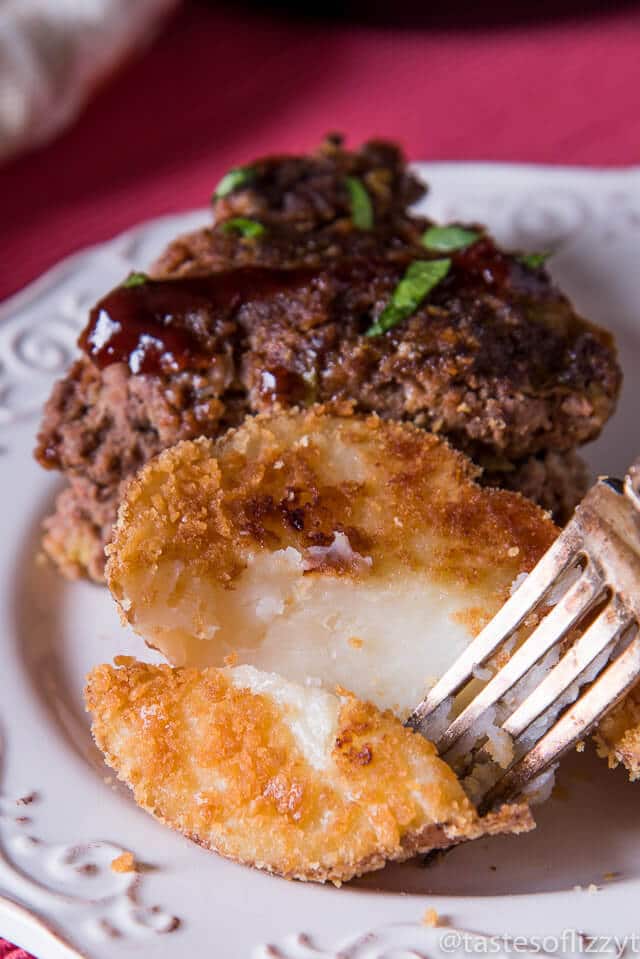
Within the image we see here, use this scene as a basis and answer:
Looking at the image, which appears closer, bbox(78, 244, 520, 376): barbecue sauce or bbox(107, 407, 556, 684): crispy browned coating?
bbox(107, 407, 556, 684): crispy browned coating

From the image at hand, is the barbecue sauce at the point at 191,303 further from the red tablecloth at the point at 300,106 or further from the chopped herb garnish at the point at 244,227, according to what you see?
the red tablecloth at the point at 300,106

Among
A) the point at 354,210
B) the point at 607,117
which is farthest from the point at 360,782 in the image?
the point at 607,117

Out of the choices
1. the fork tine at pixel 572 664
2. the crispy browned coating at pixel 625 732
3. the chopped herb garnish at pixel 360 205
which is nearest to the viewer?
the fork tine at pixel 572 664

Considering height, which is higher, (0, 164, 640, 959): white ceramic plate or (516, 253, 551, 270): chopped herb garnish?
(516, 253, 551, 270): chopped herb garnish

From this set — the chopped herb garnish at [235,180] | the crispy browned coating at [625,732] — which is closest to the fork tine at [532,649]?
the crispy browned coating at [625,732]

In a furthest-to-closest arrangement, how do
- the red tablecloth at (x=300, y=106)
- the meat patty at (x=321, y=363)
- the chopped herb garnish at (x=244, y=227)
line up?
the red tablecloth at (x=300, y=106) < the chopped herb garnish at (x=244, y=227) < the meat patty at (x=321, y=363)

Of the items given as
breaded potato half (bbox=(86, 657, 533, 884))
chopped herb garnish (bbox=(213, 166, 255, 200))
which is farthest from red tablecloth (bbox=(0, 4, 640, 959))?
breaded potato half (bbox=(86, 657, 533, 884))

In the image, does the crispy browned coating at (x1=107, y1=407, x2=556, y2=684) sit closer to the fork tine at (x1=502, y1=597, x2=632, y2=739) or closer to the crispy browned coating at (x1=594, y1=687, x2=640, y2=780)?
the fork tine at (x1=502, y1=597, x2=632, y2=739)
